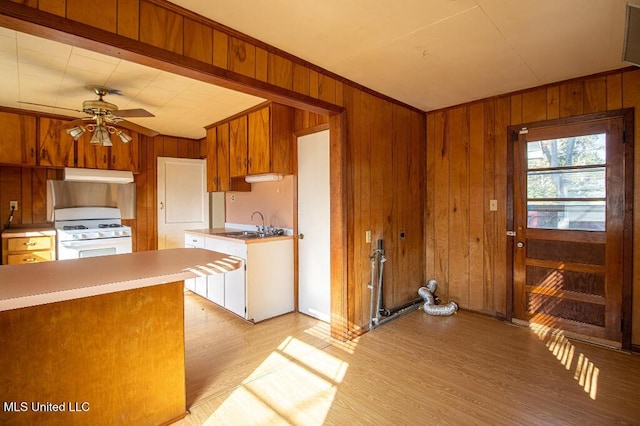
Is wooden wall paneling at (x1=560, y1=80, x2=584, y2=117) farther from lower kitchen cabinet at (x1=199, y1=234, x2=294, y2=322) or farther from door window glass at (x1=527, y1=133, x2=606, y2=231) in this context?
lower kitchen cabinet at (x1=199, y1=234, x2=294, y2=322)

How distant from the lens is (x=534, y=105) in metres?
3.31

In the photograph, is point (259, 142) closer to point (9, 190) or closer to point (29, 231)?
point (29, 231)

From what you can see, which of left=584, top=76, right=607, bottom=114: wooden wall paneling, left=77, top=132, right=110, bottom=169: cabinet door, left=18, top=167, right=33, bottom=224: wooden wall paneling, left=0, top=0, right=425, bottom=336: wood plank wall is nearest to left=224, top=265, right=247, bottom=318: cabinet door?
left=0, top=0, right=425, bottom=336: wood plank wall

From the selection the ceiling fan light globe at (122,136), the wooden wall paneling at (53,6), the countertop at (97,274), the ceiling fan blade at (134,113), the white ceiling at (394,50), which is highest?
the white ceiling at (394,50)

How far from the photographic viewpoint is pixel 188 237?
14.8 ft

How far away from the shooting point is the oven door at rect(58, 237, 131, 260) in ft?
13.7

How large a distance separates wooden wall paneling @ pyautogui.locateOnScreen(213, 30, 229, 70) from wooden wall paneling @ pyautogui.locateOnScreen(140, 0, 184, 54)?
0.71 ft

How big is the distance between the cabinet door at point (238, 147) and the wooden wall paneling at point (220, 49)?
6.46 ft

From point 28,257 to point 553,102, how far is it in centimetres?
644

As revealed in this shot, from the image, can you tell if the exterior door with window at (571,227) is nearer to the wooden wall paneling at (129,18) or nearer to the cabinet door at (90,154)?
the wooden wall paneling at (129,18)

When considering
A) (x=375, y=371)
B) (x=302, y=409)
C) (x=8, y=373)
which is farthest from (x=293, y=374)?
(x=8, y=373)

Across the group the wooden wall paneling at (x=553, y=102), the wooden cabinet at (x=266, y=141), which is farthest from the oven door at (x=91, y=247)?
the wooden wall paneling at (x=553, y=102)

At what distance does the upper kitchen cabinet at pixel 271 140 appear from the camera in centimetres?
365

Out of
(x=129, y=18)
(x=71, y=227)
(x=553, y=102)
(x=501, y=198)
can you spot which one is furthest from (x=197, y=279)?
(x=553, y=102)
